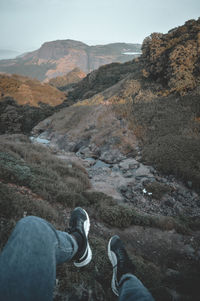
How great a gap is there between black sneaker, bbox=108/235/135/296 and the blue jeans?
729 millimetres

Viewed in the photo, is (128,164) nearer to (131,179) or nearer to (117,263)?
(131,179)

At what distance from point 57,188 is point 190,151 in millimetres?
9501

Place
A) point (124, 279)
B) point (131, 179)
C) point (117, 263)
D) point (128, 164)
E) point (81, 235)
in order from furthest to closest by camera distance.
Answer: point (128, 164), point (131, 179), point (117, 263), point (81, 235), point (124, 279)

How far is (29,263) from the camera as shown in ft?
3.67

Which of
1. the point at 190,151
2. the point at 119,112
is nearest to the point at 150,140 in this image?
the point at 190,151

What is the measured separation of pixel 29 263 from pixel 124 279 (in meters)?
1.29

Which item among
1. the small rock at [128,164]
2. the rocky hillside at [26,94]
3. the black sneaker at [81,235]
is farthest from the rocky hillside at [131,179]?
the rocky hillside at [26,94]

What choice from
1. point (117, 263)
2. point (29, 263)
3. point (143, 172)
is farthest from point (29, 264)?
point (143, 172)

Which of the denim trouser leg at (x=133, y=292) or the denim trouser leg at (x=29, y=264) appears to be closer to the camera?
the denim trouser leg at (x=29, y=264)

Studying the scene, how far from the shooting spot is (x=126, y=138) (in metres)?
16.3

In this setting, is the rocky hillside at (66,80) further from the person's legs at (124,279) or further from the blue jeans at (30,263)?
the blue jeans at (30,263)

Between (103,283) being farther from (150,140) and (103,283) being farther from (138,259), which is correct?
(150,140)

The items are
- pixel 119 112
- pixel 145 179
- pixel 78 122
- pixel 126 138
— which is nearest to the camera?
pixel 145 179

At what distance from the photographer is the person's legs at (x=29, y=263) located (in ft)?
3.37
